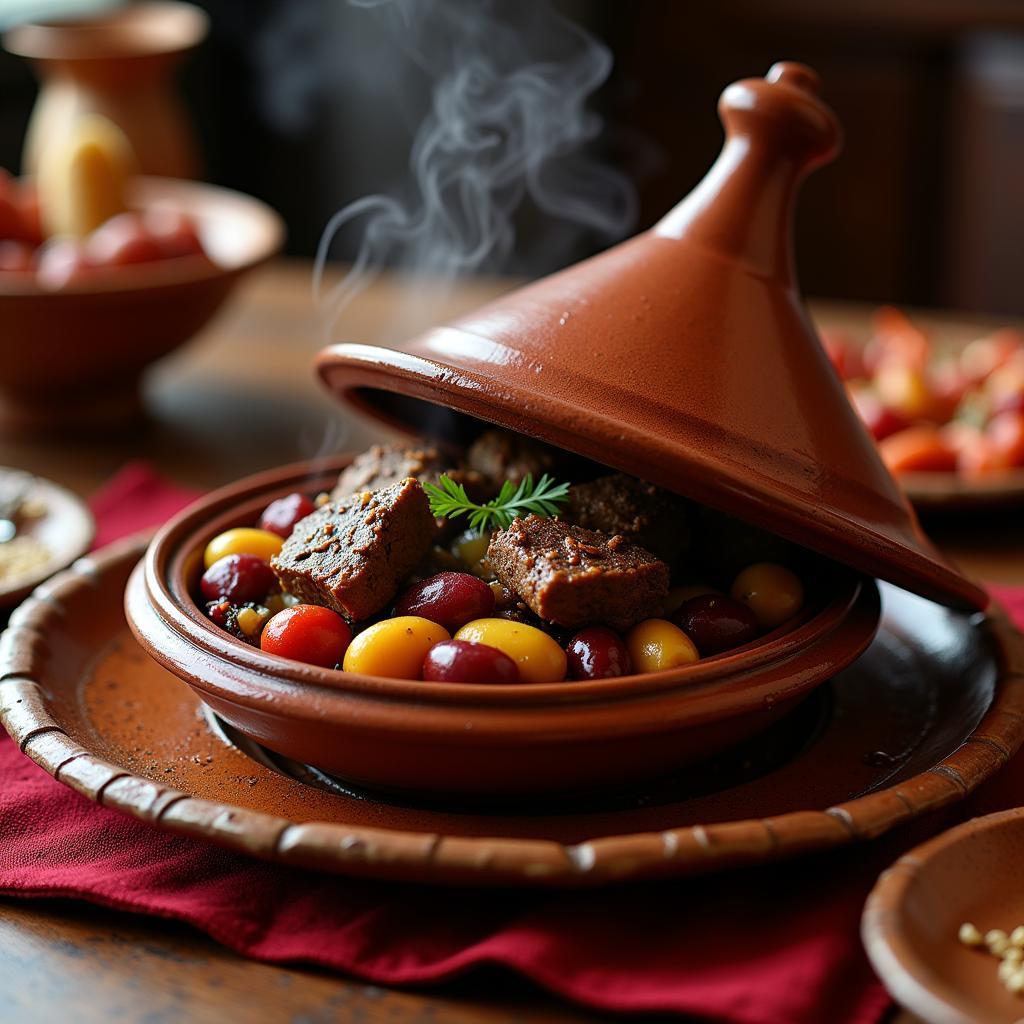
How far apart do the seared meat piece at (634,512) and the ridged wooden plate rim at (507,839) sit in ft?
1.08

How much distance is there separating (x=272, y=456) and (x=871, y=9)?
3415mm

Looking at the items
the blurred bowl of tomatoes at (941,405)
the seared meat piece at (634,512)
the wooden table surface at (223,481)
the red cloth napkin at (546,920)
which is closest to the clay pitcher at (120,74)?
the wooden table surface at (223,481)

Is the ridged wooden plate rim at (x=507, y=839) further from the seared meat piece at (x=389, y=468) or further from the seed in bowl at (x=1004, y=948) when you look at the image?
the seared meat piece at (x=389, y=468)

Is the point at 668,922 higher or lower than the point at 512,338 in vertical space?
lower

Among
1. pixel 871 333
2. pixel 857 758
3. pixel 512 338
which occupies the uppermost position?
pixel 512 338

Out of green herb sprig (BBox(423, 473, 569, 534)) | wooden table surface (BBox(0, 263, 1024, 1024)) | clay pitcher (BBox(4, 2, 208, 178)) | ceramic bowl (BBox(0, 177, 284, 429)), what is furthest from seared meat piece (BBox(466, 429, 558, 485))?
clay pitcher (BBox(4, 2, 208, 178))

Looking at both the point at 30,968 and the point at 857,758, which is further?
the point at 857,758

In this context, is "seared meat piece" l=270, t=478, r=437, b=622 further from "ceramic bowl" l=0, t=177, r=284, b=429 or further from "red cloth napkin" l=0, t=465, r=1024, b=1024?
"ceramic bowl" l=0, t=177, r=284, b=429

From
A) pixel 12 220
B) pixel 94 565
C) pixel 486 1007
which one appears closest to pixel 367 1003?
pixel 486 1007

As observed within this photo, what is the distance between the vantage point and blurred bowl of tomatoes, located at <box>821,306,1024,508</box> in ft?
7.04

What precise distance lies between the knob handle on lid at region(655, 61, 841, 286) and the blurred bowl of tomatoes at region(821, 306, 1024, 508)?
2.40 ft

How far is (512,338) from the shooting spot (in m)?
1.31

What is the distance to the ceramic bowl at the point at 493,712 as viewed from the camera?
1.10 meters

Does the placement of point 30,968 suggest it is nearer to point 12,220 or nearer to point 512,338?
point 512,338
